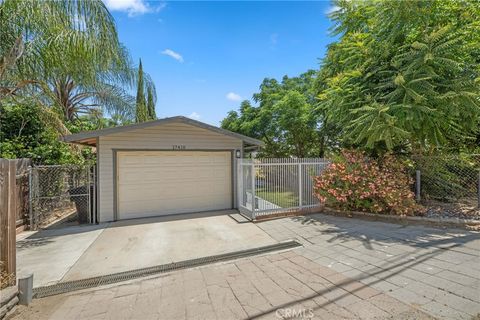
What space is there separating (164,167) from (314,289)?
603 cm

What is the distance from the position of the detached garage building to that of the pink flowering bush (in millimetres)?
2858

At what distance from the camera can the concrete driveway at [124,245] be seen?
4203mm

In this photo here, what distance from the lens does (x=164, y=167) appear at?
8016 mm

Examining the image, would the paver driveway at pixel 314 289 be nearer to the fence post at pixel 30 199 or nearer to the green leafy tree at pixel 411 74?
the green leafy tree at pixel 411 74

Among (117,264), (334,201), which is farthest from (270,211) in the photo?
(117,264)

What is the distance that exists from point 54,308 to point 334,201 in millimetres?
6592

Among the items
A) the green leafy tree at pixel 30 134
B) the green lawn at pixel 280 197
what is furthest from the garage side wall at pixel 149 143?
the green leafy tree at pixel 30 134

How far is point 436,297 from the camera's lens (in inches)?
117

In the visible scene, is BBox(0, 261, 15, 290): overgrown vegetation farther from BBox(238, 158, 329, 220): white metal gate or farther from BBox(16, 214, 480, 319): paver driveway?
BBox(238, 158, 329, 220): white metal gate

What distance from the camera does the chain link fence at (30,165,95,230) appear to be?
6.59 m

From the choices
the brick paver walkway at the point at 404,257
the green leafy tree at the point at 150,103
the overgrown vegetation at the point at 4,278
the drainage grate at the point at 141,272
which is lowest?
the drainage grate at the point at 141,272

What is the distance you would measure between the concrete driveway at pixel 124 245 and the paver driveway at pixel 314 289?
0.71 m

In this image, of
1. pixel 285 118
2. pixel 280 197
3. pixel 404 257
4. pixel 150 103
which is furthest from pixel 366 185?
pixel 150 103

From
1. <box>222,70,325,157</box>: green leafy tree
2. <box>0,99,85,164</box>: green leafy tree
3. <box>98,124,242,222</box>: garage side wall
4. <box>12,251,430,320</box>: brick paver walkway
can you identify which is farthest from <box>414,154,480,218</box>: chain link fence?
<box>0,99,85,164</box>: green leafy tree
